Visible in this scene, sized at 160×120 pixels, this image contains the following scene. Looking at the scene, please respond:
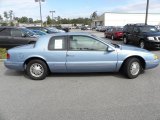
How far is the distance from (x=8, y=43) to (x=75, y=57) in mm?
6951

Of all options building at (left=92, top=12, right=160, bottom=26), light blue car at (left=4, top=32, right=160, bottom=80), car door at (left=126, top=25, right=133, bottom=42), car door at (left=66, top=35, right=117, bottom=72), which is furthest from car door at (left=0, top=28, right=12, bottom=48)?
building at (left=92, top=12, right=160, bottom=26)

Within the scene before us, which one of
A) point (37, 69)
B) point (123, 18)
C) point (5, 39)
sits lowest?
point (37, 69)

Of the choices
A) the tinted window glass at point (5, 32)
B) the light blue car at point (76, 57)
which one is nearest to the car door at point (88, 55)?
the light blue car at point (76, 57)

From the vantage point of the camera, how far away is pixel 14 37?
11930 millimetres

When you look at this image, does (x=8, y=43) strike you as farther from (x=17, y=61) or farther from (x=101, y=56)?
(x=101, y=56)

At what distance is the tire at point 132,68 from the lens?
21.1ft

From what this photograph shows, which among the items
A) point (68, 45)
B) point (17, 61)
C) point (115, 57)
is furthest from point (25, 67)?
point (115, 57)

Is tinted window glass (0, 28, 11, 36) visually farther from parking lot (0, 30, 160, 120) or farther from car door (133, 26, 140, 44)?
car door (133, 26, 140, 44)

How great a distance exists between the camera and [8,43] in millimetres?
11984

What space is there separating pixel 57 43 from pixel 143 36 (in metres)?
8.44

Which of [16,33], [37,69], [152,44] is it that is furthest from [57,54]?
[152,44]

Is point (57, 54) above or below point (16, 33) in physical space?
below

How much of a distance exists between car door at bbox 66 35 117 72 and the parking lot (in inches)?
16.4

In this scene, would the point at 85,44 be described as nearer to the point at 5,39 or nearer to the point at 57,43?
the point at 57,43
